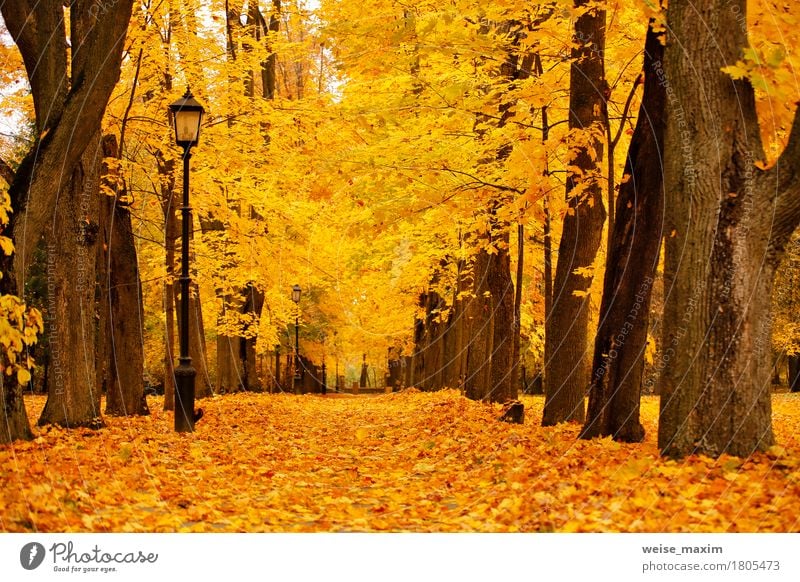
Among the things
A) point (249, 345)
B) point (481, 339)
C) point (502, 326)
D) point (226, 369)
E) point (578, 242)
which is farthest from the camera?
point (249, 345)

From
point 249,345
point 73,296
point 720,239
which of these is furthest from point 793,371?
point 720,239

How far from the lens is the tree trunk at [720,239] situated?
690cm

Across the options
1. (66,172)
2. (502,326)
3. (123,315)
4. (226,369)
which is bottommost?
(226,369)

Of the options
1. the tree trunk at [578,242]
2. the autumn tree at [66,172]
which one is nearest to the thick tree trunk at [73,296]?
the autumn tree at [66,172]

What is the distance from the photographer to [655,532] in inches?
228

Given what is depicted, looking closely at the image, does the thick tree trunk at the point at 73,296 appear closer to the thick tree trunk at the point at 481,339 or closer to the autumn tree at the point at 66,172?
the autumn tree at the point at 66,172

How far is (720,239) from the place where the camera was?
6.99 meters

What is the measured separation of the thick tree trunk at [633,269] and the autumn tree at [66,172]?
6.37m

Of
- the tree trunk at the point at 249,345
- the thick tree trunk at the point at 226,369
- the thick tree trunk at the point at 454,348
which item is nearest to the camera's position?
the thick tree trunk at the point at 454,348

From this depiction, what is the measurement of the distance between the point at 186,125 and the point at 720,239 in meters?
8.91

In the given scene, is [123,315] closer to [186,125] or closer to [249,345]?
[186,125]

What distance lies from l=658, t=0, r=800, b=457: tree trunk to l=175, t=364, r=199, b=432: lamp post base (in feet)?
26.0

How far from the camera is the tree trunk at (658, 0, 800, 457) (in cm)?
690

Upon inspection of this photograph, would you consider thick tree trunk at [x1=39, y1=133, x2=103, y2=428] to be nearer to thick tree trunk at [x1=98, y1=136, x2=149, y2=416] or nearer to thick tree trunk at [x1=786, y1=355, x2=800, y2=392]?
thick tree trunk at [x1=98, y1=136, x2=149, y2=416]
